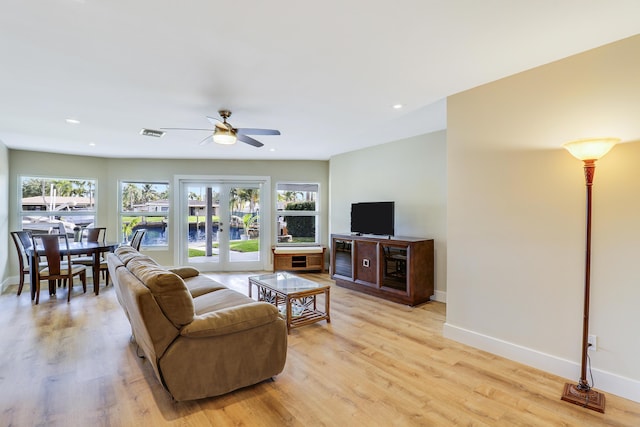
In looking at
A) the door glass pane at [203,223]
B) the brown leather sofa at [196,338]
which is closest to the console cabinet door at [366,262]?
the brown leather sofa at [196,338]

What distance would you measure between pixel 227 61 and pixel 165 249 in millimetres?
5274

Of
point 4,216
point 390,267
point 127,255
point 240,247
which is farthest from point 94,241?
point 390,267

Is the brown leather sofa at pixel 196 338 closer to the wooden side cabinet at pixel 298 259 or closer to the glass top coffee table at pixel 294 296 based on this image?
the glass top coffee table at pixel 294 296

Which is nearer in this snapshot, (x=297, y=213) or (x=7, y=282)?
(x=7, y=282)

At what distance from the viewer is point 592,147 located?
2033 millimetres

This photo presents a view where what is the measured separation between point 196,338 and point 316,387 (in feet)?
3.15

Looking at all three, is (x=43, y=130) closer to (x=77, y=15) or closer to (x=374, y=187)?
(x=77, y=15)

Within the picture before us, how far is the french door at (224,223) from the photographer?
6.52 m

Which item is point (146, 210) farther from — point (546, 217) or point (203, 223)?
point (546, 217)

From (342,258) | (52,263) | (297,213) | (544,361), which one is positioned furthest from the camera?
(297,213)

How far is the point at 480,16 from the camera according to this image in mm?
1788

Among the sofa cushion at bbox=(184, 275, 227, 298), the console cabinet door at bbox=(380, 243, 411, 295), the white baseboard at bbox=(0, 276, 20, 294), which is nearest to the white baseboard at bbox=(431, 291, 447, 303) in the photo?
the console cabinet door at bbox=(380, 243, 411, 295)

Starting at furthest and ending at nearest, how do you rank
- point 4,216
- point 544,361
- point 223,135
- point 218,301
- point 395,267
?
point 4,216, point 395,267, point 223,135, point 218,301, point 544,361

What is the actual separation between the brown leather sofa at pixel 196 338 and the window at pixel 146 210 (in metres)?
4.46
